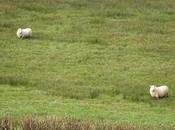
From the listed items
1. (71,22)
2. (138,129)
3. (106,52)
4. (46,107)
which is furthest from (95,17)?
(138,129)

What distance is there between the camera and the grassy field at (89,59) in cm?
2128

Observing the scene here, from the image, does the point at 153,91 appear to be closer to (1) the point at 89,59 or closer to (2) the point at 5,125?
(1) the point at 89,59

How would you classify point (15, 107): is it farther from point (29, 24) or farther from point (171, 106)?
point (29, 24)

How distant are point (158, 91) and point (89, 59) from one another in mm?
6561

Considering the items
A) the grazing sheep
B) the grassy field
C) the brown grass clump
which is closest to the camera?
the brown grass clump

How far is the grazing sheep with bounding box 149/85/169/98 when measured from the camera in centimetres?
2344

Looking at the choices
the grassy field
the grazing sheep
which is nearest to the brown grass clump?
the grassy field

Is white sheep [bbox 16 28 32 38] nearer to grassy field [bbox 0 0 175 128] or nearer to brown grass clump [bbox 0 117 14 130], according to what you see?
grassy field [bbox 0 0 175 128]

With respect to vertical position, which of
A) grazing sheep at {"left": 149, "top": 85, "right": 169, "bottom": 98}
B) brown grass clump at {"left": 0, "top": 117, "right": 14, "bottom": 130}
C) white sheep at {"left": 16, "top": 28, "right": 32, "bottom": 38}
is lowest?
brown grass clump at {"left": 0, "top": 117, "right": 14, "bottom": 130}

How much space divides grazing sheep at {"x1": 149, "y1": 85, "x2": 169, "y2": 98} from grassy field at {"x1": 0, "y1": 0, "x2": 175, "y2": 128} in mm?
233

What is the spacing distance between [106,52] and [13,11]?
10.2m

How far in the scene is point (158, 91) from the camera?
922 inches

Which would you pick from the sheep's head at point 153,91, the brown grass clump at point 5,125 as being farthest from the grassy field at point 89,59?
the brown grass clump at point 5,125

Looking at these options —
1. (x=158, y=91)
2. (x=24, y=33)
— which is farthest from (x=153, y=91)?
(x=24, y=33)
